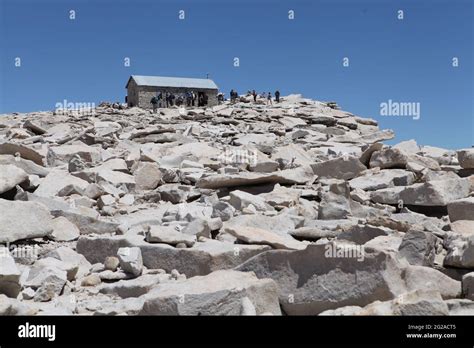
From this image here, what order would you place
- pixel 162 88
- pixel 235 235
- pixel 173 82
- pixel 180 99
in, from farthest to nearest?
pixel 173 82, pixel 162 88, pixel 180 99, pixel 235 235

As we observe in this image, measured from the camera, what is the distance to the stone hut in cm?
3662

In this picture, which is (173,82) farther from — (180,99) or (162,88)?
(180,99)

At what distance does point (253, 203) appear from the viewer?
25.8 feet

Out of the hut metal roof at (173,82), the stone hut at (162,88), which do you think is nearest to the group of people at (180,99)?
the stone hut at (162,88)

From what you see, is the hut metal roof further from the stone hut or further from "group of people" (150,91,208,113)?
"group of people" (150,91,208,113)

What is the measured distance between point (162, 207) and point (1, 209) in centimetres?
315

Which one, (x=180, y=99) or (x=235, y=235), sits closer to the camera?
(x=235, y=235)

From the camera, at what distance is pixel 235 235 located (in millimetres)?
5809

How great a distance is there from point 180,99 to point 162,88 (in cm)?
224

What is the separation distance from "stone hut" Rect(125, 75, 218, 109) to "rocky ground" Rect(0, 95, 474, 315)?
23.9 m

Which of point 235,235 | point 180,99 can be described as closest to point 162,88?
point 180,99

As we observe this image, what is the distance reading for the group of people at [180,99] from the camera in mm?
35688
